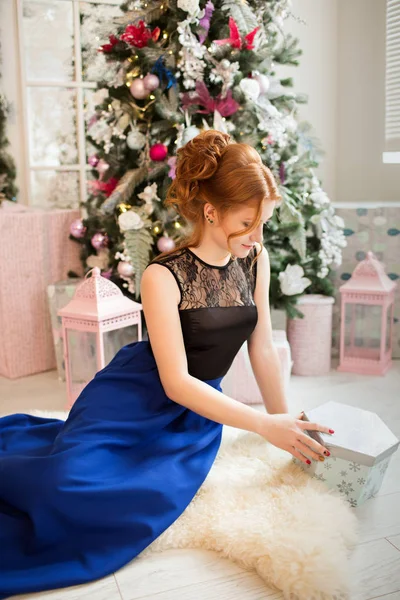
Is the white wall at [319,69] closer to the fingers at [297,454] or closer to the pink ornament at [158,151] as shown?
the pink ornament at [158,151]

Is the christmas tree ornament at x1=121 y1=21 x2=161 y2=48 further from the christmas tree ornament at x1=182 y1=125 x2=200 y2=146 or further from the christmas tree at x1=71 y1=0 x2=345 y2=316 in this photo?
the christmas tree ornament at x1=182 y1=125 x2=200 y2=146

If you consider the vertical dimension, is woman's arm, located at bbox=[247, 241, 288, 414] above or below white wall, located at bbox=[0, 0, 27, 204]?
below

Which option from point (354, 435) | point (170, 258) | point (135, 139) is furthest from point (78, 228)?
point (354, 435)

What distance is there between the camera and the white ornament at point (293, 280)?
2.88 meters

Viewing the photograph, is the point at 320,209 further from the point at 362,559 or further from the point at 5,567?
the point at 5,567

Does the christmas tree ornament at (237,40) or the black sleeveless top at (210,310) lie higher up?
the christmas tree ornament at (237,40)

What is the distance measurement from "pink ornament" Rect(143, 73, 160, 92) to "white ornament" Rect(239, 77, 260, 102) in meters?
0.35

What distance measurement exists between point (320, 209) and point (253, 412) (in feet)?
5.32

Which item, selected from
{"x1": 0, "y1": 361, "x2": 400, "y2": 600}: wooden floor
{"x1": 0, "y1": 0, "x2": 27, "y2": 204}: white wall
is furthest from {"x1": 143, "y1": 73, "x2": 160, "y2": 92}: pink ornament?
{"x1": 0, "y1": 361, "x2": 400, "y2": 600}: wooden floor

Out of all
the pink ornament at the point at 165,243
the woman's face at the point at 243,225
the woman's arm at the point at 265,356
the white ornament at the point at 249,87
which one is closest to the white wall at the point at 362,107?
the white ornament at the point at 249,87

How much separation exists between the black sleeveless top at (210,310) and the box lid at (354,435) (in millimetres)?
300

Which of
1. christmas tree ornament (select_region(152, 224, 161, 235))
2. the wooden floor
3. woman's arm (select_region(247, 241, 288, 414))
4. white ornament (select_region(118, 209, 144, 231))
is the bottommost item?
the wooden floor

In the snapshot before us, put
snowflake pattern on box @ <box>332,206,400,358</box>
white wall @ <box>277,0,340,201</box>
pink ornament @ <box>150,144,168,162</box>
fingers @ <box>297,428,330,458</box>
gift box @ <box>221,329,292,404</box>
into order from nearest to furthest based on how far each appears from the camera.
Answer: fingers @ <box>297,428,330,458</box>, gift box @ <box>221,329,292,404</box>, pink ornament @ <box>150,144,168,162</box>, snowflake pattern on box @ <box>332,206,400,358</box>, white wall @ <box>277,0,340,201</box>

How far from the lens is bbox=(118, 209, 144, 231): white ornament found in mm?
2677
